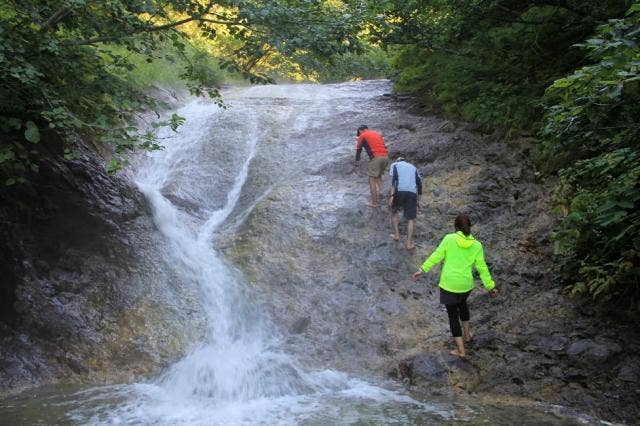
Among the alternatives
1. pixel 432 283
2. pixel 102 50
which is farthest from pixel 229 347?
pixel 102 50

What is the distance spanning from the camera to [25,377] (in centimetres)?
792

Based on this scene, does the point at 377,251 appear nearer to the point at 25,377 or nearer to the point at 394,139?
the point at 394,139

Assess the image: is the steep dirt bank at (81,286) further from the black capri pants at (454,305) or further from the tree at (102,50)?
the black capri pants at (454,305)

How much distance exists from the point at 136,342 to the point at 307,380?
297 cm

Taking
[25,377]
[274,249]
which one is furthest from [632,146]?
[25,377]

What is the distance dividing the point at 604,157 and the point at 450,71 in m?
9.18

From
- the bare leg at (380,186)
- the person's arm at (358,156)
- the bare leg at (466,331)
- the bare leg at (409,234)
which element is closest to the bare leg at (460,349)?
the bare leg at (466,331)

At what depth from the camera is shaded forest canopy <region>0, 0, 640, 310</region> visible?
5637 millimetres

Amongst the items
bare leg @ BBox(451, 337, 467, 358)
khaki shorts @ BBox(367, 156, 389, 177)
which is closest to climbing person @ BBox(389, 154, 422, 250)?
khaki shorts @ BBox(367, 156, 389, 177)

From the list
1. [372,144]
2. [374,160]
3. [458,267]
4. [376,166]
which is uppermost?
[372,144]

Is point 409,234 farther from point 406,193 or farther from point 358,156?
point 358,156

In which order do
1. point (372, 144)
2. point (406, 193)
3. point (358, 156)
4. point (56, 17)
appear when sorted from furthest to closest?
point (358, 156) < point (372, 144) < point (406, 193) < point (56, 17)

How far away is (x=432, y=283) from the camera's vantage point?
9.80 metres

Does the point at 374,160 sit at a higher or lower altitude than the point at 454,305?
higher
